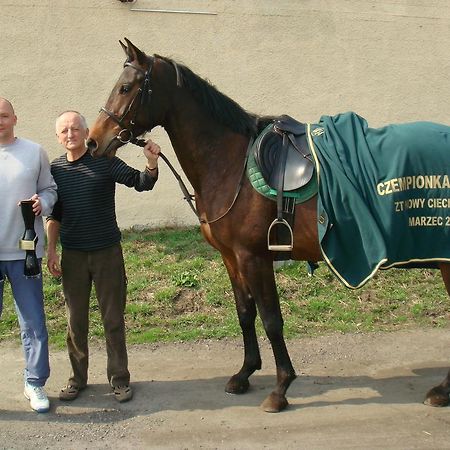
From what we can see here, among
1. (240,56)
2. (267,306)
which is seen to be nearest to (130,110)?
(267,306)

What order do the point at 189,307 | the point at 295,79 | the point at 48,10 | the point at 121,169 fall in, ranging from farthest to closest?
the point at 295,79
the point at 48,10
the point at 189,307
the point at 121,169

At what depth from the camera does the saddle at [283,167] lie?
333cm

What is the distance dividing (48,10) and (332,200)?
17.1 feet

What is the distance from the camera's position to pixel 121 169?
3574 mm

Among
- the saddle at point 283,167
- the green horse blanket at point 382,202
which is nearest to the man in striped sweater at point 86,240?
the saddle at point 283,167

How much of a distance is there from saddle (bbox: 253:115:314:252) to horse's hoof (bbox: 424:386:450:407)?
135cm

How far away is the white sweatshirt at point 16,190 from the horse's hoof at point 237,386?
1540mm

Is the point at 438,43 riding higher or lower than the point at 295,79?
higher

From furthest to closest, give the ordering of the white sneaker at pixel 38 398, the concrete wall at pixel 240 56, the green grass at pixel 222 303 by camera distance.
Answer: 1. the concrete wall at pixel 240 56
2. the green grass at pixel 222 303
3. the white sneaker at pixel 38 398

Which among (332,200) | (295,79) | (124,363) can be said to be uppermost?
(295,79)

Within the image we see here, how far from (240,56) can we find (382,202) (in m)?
4.59

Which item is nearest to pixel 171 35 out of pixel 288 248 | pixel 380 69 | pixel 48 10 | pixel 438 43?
pixel 48 10

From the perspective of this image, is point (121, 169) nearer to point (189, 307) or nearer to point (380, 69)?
point (189, 307)

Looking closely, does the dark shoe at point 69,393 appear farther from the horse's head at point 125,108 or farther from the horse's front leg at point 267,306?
the horse's head at point 125,108
